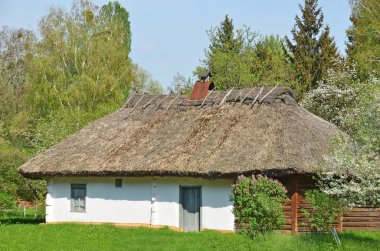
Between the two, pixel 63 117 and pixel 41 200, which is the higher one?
pixel 63 117

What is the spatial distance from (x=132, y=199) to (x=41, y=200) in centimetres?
996

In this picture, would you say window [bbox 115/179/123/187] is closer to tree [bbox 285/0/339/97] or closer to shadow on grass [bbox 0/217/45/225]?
shadow on grass [bbox 0/217/45/225]

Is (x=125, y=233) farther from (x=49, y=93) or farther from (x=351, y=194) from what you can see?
(x=49, y=93)

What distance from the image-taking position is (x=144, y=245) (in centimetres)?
2127

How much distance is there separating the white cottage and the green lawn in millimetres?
1641

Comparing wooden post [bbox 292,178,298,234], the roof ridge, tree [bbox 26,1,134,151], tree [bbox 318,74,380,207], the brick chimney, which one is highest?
tree [bbox 26,1,134,151]

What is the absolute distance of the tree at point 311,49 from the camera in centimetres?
4716

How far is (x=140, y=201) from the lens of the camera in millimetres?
27250

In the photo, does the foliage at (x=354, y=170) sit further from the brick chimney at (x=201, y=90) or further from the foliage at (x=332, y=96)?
the foliage at (x=332, y=96)

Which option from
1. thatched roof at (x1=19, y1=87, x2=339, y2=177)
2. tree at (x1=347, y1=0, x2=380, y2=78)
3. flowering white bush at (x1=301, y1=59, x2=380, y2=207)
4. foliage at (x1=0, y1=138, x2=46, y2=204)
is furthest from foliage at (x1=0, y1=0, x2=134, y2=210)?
flowering white bush at (x1=301, y1=59, x2=380, y2=207)

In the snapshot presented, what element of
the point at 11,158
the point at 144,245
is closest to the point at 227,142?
the point at 144,245

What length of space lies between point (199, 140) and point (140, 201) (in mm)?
3513

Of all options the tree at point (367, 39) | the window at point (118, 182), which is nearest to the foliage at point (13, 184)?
the window at point (118, 182)

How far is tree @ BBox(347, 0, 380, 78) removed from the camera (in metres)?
38.8
